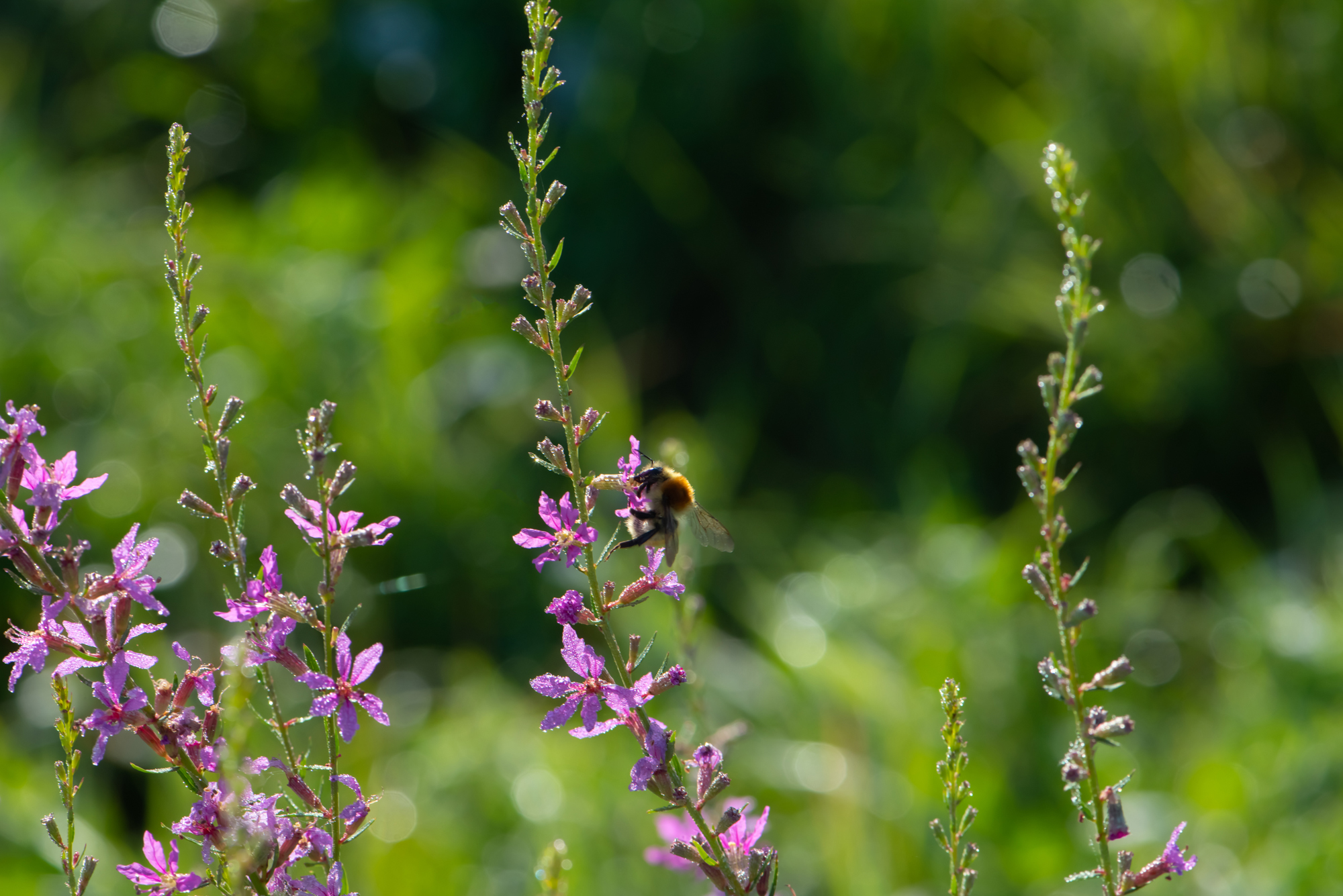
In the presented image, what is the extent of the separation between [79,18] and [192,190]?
147 centimetres

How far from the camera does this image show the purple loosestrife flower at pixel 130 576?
0.96 metres

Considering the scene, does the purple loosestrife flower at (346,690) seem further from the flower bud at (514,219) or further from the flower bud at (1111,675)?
the flower bud at (1111,675)

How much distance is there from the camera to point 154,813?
336 centimetres

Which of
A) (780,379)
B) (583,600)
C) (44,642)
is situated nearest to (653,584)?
(583,600)

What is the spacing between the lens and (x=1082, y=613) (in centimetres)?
92

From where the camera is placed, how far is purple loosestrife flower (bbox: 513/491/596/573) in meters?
0.98

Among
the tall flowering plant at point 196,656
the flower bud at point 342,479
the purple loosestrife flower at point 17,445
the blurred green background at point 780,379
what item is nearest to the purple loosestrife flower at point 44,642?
the tall flowering plant at point 196,656

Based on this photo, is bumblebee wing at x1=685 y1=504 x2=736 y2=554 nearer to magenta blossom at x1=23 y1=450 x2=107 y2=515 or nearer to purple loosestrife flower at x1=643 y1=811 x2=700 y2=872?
purple loosestrife flower at x1=643 y1=811 x2=700 y2=872

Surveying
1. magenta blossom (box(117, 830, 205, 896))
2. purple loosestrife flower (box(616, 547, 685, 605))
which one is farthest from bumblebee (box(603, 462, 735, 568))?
magenta blossom (box(117, 830, 205, 896))

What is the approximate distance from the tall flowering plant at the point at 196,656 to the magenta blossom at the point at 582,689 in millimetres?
132

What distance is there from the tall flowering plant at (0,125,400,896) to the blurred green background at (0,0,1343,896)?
6.31ft

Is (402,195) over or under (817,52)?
under

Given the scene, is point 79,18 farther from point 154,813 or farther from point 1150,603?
point 1150,603

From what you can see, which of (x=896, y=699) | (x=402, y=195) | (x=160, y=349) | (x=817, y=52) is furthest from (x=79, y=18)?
(x=896, y=699)
